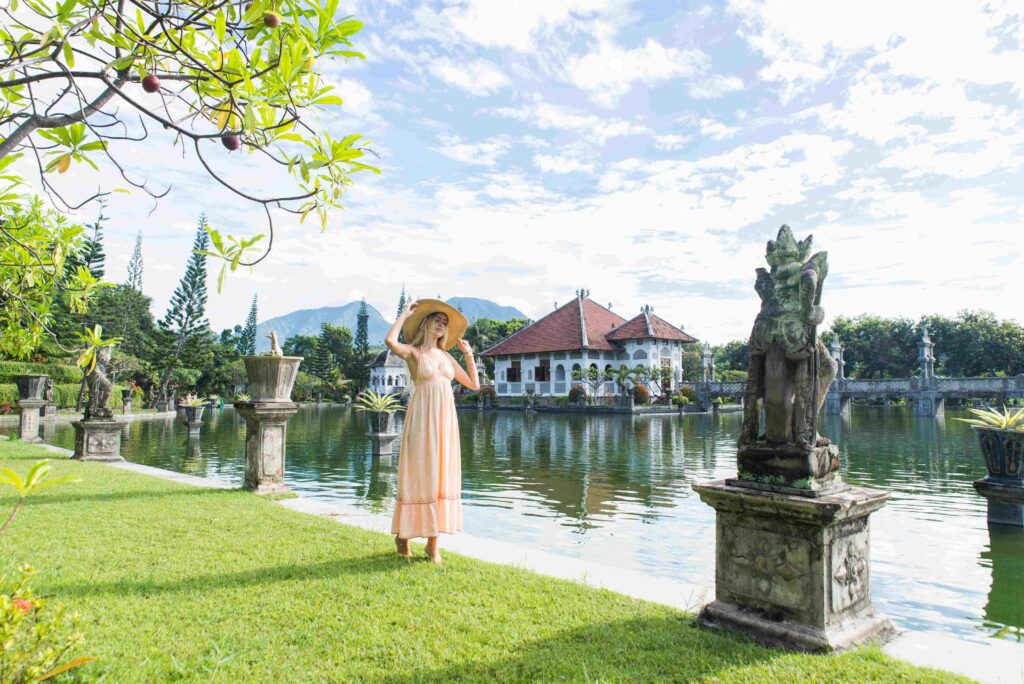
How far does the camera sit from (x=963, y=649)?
2.79 m

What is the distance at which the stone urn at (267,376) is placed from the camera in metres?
6.71

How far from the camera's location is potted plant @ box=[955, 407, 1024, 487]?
6.28m

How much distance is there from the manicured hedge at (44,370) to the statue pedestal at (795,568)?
29.8 meters

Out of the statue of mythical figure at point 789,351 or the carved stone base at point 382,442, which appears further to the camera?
the carved stone base at point 382,442

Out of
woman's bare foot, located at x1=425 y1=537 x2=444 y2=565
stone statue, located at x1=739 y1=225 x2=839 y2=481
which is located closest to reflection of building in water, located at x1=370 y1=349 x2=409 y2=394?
woman's bare foot, located at x1=425 y1=537 x2=444 y2=565

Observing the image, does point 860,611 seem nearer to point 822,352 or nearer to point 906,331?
point 822,352

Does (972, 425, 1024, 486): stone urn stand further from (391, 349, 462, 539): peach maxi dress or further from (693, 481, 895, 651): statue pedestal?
(391, 349, 462, 539): peach maxi dress

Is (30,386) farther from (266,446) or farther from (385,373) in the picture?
(385,373)

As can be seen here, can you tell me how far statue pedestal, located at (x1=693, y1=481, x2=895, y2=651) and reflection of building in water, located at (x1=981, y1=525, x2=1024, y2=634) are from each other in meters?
2.09

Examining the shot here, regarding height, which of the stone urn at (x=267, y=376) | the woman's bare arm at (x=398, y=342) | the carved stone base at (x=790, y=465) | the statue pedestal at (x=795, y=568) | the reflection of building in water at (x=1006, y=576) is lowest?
the reflection of building in water at (x=1006, y=576)

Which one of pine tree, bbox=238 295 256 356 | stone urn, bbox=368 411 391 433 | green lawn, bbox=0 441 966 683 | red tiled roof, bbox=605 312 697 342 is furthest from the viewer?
pine tree, bbox=238 295 256 356

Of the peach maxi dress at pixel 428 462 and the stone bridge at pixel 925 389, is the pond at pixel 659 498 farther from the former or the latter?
the stone bridge at pixel 925 389

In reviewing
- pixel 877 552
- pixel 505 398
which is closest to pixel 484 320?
pixel 505 398

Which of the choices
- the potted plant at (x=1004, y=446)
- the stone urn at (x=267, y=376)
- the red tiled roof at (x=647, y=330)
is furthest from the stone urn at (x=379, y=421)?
the red tiled roof at (x=647, y=330)
